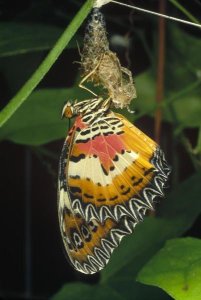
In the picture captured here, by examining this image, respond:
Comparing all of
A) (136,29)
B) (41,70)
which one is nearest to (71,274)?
(136,29)

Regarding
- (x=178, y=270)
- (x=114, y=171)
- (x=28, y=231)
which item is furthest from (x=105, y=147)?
(x=28, y=231)

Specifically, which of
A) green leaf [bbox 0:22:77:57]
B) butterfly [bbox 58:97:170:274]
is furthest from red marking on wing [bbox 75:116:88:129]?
green leaf [bbox 0:22:77:57]

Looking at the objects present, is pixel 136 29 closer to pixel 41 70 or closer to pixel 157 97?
pixel 157 97

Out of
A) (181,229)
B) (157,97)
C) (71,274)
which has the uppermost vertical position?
(157,97)

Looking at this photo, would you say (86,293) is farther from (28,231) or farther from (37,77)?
(28,231)

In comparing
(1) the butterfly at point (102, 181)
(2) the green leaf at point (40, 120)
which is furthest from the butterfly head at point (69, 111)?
(2) the green leaf at point (40, 120)

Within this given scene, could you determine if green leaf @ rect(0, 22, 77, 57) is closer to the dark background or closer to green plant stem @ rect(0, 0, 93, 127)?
green plant stem @ rect(0, 0, 93, 127)
